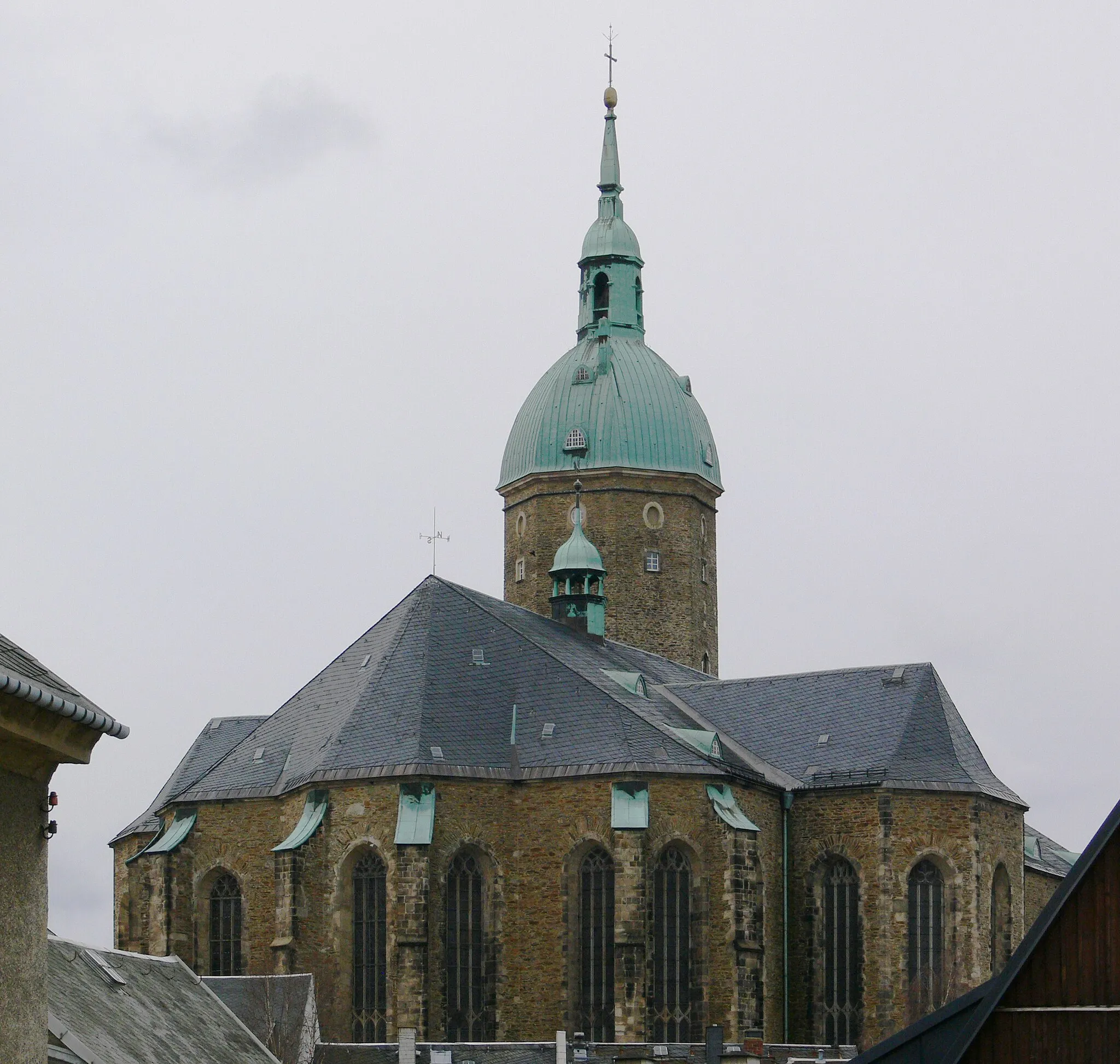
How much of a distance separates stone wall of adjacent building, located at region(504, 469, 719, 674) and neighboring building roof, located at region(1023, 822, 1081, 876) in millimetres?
10278

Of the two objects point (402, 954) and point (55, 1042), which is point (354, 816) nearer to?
point (402, 954)

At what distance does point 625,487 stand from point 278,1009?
81.5 feet

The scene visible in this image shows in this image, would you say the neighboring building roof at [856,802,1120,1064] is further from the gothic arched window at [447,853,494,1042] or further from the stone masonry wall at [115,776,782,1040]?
the gothic arched window at [447,853,494,1042]

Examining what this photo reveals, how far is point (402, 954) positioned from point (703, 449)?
75.1 ft

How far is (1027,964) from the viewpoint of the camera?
21.0 m

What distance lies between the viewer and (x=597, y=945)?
49.8 meters

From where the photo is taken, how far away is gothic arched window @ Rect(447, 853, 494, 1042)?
162 ft

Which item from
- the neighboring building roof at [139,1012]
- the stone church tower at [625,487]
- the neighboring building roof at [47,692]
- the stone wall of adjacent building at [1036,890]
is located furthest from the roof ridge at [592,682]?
the neighboring building roof at [47,692]

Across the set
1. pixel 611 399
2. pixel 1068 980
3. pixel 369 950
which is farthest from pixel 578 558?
pixel 1068 980

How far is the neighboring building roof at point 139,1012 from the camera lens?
21156 mm

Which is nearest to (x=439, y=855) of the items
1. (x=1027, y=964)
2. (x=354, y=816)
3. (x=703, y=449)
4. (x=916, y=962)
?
(x=354, y=816)

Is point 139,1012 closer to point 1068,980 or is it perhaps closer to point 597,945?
point 1068,980

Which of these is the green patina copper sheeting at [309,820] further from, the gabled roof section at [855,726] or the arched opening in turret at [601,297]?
→ the arched opening in turret at [601,297]

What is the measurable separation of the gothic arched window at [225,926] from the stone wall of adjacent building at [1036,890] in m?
19.4
